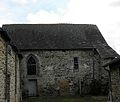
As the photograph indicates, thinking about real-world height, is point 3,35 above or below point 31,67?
above

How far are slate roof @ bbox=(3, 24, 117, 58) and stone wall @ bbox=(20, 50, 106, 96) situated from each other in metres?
0.68

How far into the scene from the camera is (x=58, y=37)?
32344mm

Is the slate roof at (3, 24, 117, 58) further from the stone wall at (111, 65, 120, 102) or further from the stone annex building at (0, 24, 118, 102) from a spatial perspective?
the stone wall at (111, 65, 120, 102)

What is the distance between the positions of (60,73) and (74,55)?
2.44 meters

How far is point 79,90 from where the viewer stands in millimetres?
30672

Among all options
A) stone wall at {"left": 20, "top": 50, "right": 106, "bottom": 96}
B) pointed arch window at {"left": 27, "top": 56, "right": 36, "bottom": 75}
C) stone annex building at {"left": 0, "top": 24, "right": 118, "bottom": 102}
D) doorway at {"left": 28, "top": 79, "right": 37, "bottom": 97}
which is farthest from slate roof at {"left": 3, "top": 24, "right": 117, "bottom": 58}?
doorway at {"left": 28, "top": 79, "right": 37, "bottom": 97}

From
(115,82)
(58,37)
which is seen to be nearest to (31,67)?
(58,37)

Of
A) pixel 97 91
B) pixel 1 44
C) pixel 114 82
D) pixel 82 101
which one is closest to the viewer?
pixel 1 44

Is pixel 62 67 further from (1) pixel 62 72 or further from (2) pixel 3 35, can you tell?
(2) pixel 3 35

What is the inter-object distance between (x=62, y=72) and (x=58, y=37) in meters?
4.17

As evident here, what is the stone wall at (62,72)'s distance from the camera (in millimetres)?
30422

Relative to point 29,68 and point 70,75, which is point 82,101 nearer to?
point 70,75

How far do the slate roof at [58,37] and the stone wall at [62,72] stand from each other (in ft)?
2.24

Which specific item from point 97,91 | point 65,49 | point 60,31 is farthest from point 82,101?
point 60,31
